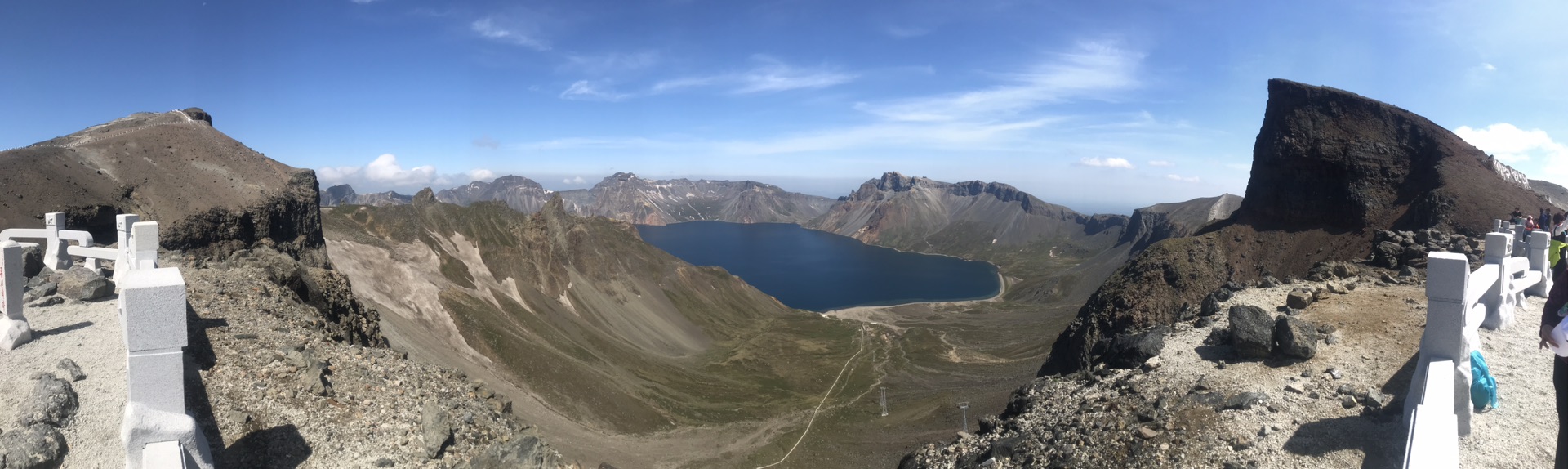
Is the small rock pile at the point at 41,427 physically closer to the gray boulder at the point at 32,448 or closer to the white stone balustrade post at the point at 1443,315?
the gray boulder at the point at 32,448

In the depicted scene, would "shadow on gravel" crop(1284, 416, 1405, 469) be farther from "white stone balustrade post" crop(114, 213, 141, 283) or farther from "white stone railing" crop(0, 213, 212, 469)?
"white stone balustrade post" crop(114, 213, 141, 283)

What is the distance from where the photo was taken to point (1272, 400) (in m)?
12.2

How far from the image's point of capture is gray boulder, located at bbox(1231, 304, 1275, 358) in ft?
47.4

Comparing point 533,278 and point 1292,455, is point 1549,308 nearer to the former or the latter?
point 1292,455

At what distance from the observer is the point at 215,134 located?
1319 inches

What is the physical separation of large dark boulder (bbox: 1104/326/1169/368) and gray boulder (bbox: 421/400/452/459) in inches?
634

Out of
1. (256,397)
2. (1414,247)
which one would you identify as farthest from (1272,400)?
(256,397)

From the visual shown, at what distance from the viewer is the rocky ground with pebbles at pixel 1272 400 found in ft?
33.2

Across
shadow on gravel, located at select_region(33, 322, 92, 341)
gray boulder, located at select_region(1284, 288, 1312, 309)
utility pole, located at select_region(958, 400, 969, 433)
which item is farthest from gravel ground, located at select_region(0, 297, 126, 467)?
utility pole, located at select_region(958, 400, 969, 433)

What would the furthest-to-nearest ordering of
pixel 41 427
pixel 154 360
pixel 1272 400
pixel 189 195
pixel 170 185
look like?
1. pixel 170 185
2. pixel 189 195
3. pixel 1272 400
4. pixel 41 427
5. pixel 154 360

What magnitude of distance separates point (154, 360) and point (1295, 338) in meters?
18.6

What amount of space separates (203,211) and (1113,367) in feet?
114

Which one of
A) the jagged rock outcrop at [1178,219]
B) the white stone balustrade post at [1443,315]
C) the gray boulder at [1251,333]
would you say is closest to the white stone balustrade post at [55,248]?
the white stone balustrade post at [1443,315]

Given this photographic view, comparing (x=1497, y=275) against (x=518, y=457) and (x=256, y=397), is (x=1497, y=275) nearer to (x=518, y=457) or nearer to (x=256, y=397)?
(x=518, y=457)
